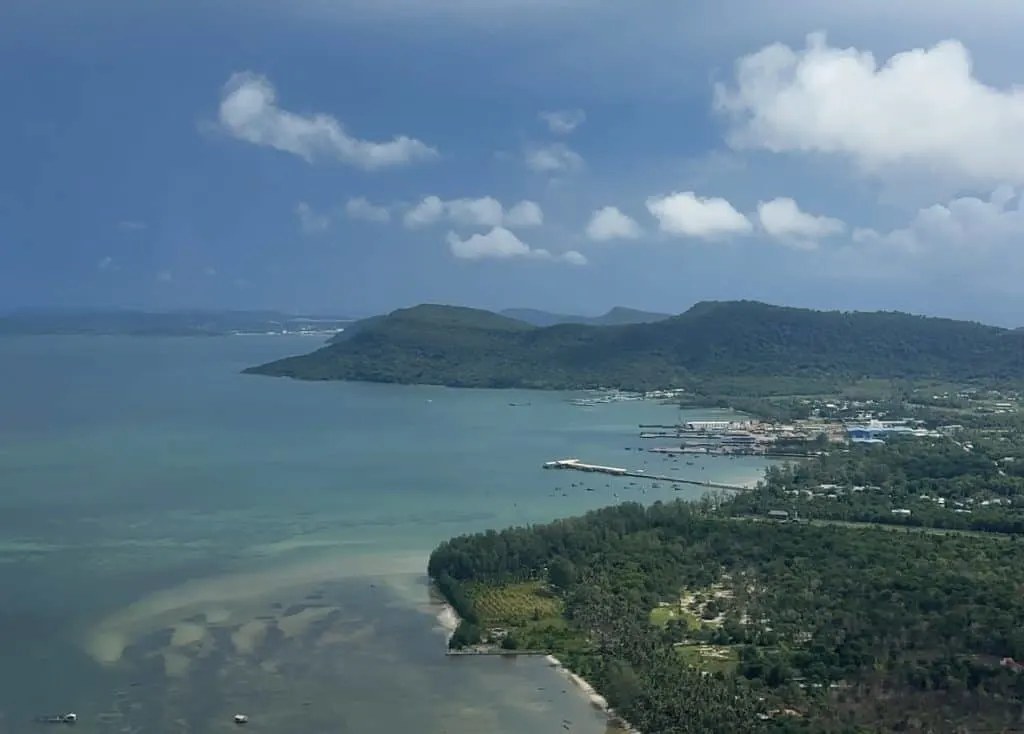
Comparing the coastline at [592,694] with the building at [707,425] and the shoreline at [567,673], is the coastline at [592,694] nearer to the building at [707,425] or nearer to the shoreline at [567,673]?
the shoreline at [567,673]

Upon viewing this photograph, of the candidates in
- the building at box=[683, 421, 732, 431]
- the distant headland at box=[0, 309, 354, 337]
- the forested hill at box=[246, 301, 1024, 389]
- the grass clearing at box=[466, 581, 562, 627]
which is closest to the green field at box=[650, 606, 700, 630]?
the grass clearing at box=[466, 581, 562, 627]

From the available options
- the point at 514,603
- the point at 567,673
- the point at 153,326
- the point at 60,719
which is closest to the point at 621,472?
the point at 514,603

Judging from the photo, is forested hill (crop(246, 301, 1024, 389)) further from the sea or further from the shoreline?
the shoreline

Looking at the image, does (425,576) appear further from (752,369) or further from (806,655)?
(752,369)

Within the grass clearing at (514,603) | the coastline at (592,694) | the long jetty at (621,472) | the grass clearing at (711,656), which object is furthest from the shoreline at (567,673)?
the long jetty at (621,472)

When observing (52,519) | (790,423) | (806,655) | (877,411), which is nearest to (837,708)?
(806,655)

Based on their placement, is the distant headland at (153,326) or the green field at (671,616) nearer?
the green field at (671,616)

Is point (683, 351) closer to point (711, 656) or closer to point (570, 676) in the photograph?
point (711, 656)
